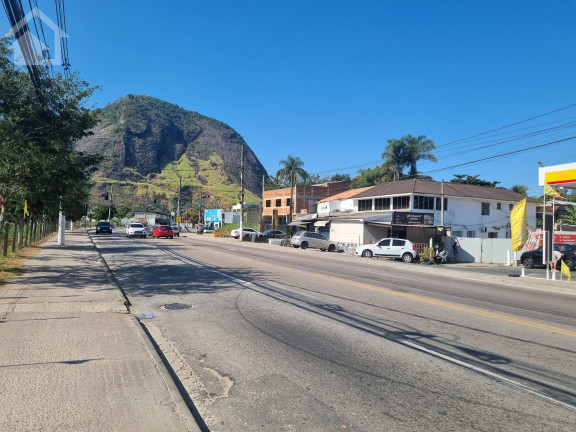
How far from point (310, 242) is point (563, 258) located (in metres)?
18.6

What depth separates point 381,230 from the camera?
133ft

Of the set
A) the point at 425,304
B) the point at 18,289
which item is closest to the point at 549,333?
the point at 425,304

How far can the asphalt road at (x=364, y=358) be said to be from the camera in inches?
164

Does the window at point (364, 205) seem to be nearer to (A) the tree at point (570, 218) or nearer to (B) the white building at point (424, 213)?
(B) the white building at point (424, 213)

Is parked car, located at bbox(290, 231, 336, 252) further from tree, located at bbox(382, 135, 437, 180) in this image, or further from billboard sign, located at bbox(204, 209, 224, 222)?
billboard sign, located at bbox(204, 209, 224, 222)

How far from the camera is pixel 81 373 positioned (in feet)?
16.2

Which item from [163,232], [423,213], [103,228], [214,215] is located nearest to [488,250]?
[423,213]

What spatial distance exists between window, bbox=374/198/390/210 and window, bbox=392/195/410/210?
36.7 inches

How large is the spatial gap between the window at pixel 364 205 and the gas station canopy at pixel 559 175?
85.5ft

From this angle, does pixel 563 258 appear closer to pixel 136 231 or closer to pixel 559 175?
pixel 559 175

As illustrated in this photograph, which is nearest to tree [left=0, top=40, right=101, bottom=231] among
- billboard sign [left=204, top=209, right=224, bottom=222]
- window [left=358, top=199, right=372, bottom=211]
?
window [left=358, top=199, right=372, bottom=211]

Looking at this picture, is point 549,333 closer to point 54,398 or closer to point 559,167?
point 54,398

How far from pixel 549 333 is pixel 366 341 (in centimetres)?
362

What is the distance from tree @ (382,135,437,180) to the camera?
54719 mm
